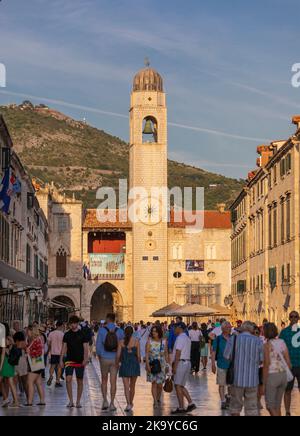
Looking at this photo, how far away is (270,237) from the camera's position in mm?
57188

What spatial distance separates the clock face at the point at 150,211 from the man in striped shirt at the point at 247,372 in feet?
261

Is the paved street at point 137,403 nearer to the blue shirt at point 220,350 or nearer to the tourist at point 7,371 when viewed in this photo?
the tourist at point 7,371

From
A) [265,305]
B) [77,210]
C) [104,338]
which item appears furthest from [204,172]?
[104,338]

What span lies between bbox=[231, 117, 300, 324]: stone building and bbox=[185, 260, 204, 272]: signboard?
20.2 m

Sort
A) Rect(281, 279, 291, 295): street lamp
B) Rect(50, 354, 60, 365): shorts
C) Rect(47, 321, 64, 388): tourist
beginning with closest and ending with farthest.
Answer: Rect(47, 321, 64, 388): tourist, Rect(50, 354, 60, 365): shorts, Rect(281, 279, 291, 295): street lamp

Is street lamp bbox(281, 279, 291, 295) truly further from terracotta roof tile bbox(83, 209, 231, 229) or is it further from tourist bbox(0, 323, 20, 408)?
terracotta roof tile bbox(83, 209, 231, 229)

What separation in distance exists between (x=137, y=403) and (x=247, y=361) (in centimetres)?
683

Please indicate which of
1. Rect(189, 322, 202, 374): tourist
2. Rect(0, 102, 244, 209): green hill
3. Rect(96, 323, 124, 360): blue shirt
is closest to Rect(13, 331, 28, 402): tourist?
Rect(96, 323, 124, 360): blue shirt

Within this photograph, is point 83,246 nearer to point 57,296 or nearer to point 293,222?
point 57,296

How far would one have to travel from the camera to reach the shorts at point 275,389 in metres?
15.9

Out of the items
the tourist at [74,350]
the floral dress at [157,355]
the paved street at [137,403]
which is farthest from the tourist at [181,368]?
the tourist at [74,350]

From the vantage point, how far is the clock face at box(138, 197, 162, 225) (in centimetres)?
9600

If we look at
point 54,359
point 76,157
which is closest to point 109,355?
point 54,359

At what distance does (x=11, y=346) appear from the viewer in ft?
70.4
